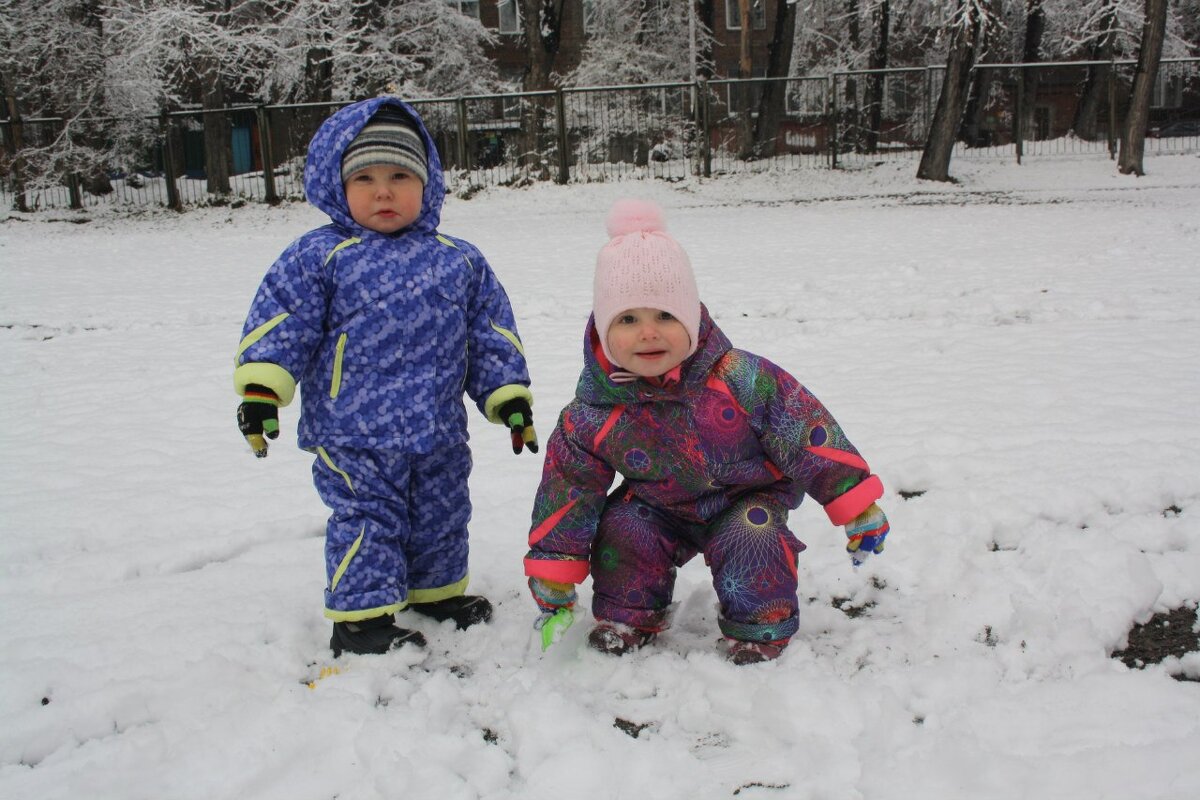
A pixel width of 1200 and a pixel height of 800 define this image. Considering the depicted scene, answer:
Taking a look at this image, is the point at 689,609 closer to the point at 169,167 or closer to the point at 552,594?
the point at 552,594

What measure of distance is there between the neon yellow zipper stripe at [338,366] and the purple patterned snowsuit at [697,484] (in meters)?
0.51

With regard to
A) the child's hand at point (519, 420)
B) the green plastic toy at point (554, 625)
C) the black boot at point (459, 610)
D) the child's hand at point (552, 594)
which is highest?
the child's hand at point (519, 420)

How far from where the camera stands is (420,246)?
2.41 meters

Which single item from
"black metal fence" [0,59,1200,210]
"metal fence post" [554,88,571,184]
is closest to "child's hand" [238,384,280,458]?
"black metal fence" [0,59,1200,210]

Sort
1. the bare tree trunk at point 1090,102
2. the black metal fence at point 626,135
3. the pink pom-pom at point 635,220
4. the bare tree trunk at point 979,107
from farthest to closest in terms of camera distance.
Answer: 1. the bare tree trunk at point 1090,102
2. the bare tree trunk at point 979,107
3. the black metal fence at point 626,135
4. the pink pom-pom at point 635,220

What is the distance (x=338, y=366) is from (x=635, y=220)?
761 mm

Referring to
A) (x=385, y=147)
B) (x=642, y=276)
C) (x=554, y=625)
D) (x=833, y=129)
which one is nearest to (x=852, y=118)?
(x=833, y=129)

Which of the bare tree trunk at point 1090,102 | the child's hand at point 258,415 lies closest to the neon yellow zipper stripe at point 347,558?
the child's hand at point 258,415

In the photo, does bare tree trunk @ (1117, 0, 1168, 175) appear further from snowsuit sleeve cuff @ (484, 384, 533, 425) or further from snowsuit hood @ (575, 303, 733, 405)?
snowsuit sleeve cuff @ (484, 384, 533, 425)

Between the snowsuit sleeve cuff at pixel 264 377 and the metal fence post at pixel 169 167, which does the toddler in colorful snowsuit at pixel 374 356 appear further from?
the metal fence post at pixel 169 167

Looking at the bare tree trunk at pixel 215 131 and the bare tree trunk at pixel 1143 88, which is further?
the bare tree trunk at pixel 215 131

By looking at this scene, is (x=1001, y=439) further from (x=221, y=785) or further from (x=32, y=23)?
(x=32, y=23)

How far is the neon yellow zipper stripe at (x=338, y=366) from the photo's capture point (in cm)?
231

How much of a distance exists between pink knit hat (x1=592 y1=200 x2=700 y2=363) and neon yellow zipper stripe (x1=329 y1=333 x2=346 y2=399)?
591mm
